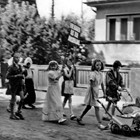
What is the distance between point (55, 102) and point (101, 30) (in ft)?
44.0

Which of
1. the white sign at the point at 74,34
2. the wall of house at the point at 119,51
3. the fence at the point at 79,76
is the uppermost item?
the white sign at the point at 74,34

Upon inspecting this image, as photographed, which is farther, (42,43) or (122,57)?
(42,43)

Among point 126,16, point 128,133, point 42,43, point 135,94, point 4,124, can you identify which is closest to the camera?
point 128,133

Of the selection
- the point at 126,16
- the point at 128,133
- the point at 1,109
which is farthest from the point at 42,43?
the point at 128,133

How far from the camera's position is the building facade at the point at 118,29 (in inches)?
879

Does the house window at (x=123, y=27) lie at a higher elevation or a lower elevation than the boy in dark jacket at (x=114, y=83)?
higher

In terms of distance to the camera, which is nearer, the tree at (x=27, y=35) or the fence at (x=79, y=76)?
the fence at (x=79, y=76)

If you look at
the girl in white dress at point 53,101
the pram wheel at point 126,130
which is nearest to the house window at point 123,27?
the girl in white dress at point 53,101

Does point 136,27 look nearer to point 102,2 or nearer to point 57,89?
point 102,2

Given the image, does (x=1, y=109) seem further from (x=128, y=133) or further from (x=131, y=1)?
(x=131, y=1)

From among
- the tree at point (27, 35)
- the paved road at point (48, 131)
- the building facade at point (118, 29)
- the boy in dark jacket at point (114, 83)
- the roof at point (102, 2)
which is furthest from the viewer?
the tree at point (27, 35)

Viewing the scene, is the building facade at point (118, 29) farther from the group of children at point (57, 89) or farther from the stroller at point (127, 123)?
the stroller at point (127, 123)

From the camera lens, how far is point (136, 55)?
2200 centimetres

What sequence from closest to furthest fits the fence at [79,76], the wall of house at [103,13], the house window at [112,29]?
the fence at [79,76]
the wall of house at [103,13]
the house window at [112,29]
